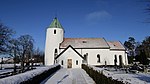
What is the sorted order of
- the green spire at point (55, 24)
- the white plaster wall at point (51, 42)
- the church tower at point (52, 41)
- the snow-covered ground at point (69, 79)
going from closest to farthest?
the snow-covered ground at point (69, 79), the white plaster wall at point (51, 42), the church tower at point (52, 41), the green spire at point (55, 24)

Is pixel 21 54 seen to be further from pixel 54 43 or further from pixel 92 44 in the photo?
pixel 92 44

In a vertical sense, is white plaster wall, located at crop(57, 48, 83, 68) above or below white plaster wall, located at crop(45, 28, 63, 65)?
below

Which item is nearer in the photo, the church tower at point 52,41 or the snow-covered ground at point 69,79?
the snow-covered ground at point 69,79

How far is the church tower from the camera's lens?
51.3m

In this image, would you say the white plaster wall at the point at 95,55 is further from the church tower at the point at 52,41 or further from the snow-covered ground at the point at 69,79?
the snow-covered ground at the point at 69,79

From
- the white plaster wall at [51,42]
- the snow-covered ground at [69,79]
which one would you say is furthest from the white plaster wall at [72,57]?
the snow-covered ground at [69,79]

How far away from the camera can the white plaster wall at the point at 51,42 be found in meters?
51.2

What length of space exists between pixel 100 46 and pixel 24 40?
24.6m

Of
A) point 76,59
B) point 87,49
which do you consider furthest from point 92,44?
point 76,59

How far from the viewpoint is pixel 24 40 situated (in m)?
55.9

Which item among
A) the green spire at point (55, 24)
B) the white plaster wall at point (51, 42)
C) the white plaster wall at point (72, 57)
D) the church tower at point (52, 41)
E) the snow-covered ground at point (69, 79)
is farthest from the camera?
the green spire at point (55, 24)

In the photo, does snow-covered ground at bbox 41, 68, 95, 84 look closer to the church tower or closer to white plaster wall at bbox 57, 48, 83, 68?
white plaster wall at bbox 57, 48, 83, 68

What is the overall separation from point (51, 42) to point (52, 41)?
43cm

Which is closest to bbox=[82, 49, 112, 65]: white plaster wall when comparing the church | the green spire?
the church
